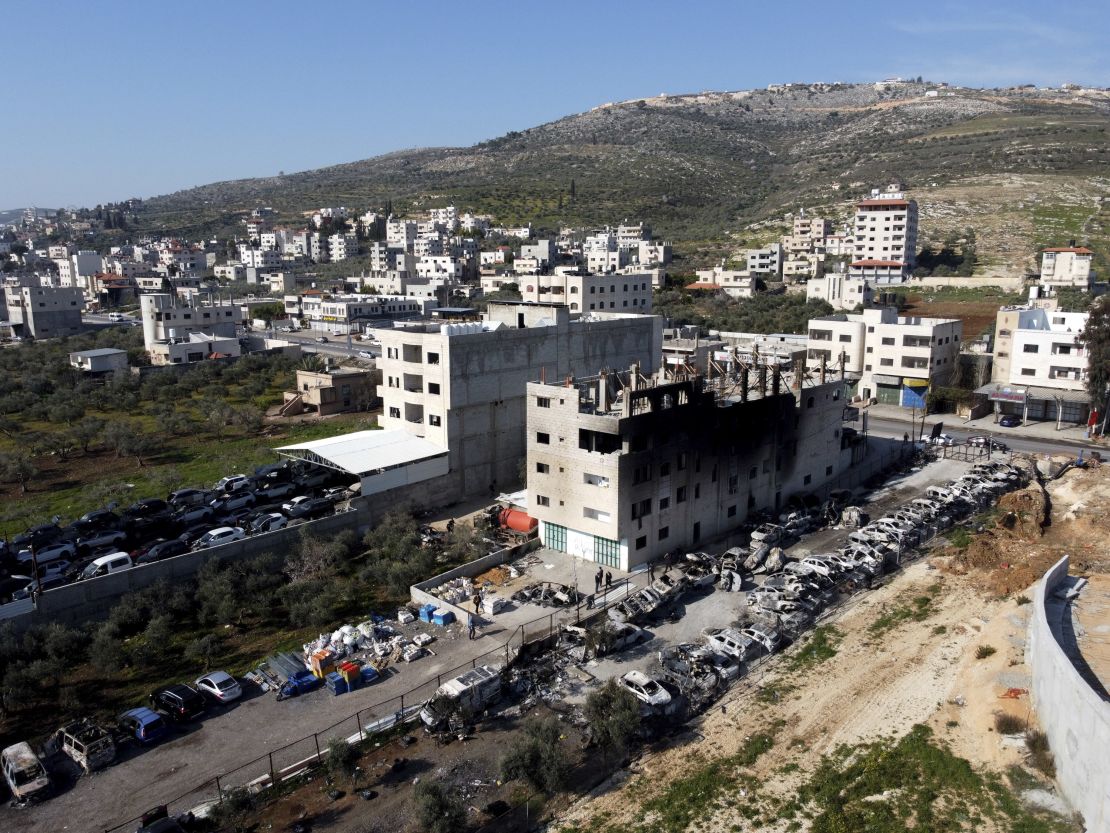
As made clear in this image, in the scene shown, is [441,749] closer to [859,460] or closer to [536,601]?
[536,601]

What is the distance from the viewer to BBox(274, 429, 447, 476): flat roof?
120 ft

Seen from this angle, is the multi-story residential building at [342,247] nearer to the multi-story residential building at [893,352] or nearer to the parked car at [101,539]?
the multi-story residential building at [893,352]

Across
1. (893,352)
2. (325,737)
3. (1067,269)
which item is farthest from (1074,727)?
(1067,269)

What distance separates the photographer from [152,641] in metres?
25.8

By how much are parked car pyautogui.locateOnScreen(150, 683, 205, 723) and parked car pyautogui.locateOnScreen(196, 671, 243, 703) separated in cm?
46

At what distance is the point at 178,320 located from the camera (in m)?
85.2

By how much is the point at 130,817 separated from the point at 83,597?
11.6 m

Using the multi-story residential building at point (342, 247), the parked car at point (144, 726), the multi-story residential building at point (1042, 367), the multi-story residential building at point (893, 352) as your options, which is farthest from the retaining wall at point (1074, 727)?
the multi-story residential building at point (342, 247)

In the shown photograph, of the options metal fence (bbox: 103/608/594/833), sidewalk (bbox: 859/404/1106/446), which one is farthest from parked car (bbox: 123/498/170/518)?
sidewalk (bbox: 859/404/1106/446)

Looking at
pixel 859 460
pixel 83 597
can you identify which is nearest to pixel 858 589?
pixel 859 460

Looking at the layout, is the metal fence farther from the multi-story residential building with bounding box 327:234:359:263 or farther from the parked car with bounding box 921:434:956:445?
the multi-story residential building with bounding box 327:234:359:263

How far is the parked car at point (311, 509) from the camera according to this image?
35094 millimetres

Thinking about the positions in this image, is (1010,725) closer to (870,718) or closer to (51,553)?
(870,718)

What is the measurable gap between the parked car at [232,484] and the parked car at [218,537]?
6.66 meters
